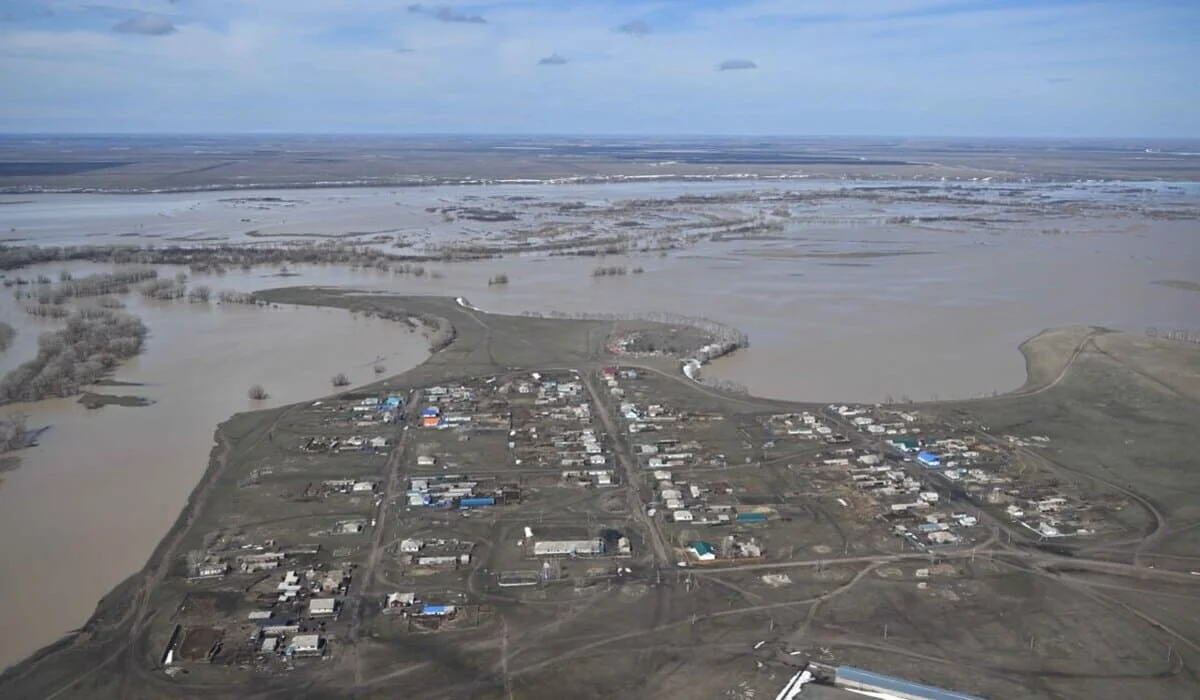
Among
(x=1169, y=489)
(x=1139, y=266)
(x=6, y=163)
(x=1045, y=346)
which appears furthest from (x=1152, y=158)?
(x=6, y=163)

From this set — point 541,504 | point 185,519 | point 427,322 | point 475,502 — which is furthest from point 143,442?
point 427,322

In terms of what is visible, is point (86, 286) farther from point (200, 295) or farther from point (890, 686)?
point (890, 686)

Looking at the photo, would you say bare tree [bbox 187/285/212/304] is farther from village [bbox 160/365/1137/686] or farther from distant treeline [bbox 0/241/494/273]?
village [bbox 160/365/1137/686]

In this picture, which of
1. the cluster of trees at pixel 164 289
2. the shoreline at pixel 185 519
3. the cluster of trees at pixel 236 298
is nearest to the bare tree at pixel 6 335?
the cluster of trees at pixel 164 289

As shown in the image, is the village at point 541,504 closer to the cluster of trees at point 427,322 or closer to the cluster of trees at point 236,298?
the cluster of trees at point 427,322

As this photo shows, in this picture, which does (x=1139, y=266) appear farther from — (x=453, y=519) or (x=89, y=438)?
(x=89, y=438)

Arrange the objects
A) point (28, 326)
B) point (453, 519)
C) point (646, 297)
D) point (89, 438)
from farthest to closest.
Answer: point (646, 297) < point (28, 326) < point (89, 438) < point (453, 519)
